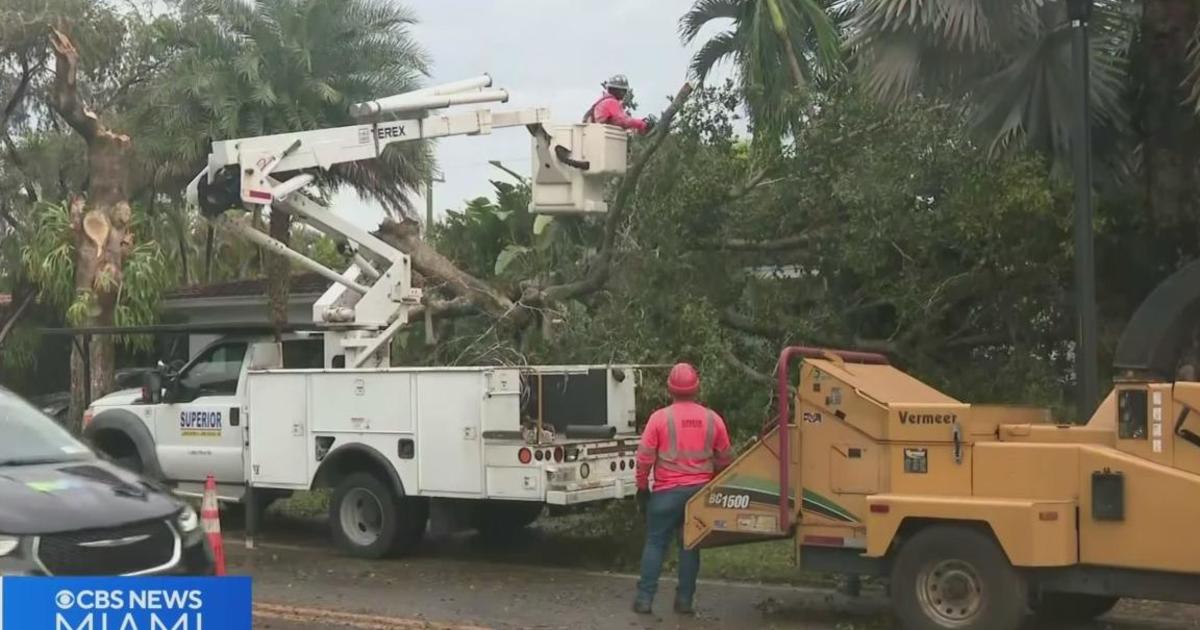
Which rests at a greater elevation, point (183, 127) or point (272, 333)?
point (183, 127)

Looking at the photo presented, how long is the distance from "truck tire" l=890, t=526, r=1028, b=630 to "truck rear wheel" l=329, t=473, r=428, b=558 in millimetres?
4972

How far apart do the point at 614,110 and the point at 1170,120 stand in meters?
5.15

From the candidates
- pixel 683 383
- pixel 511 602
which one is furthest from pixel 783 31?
pixel 511 602

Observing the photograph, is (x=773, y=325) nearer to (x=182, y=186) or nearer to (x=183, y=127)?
(x=183, y=127)

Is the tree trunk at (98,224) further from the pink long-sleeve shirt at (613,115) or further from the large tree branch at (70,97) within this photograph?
the pink long-sleeve shirt at (613,115)

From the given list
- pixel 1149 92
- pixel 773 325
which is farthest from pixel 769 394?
pixel 1149 92

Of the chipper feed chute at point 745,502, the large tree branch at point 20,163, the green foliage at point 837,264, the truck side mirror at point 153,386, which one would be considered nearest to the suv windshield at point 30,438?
the chipper feed chute at point 745,502

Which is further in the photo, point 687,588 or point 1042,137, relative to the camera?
point 1042,137

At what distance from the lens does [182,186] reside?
24.5 metres

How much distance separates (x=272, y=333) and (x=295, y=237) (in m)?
14.8

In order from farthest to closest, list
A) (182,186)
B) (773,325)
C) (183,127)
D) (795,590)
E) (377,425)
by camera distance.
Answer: (182,186) < (183,127) < (773,325) < (377,425) < (795,590)

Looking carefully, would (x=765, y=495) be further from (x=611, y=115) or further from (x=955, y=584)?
(x=611, y=115)

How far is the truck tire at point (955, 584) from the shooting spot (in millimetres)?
7934

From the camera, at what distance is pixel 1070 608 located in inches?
362
